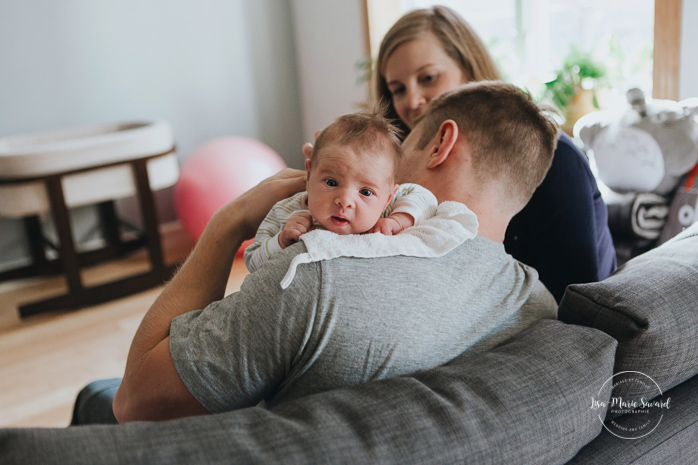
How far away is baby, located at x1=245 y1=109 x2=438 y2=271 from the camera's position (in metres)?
0.91

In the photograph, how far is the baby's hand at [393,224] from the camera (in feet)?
2.93

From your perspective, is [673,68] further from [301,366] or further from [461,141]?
[301,366]

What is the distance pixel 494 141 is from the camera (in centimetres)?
106

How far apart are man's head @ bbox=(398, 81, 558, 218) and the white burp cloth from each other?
0.71 feet

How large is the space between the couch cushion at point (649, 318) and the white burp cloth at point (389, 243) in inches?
8.1

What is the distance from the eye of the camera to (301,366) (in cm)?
73

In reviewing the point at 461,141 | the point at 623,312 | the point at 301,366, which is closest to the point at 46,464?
the point at 301,366

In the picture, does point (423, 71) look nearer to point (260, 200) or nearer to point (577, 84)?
point (260, 200)

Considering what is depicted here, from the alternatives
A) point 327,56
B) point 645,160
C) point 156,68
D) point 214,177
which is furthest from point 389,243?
point 327,56

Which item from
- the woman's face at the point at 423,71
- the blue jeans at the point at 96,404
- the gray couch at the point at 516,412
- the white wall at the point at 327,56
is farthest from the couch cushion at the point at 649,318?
the white wall at the point at 327,56

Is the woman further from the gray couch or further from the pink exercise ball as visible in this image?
the pink exercise ball

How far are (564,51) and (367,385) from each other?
127 inches

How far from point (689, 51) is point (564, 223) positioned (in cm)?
159

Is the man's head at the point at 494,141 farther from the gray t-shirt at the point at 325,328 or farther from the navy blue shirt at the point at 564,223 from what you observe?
the gray t-shirt at the point at 325,328
